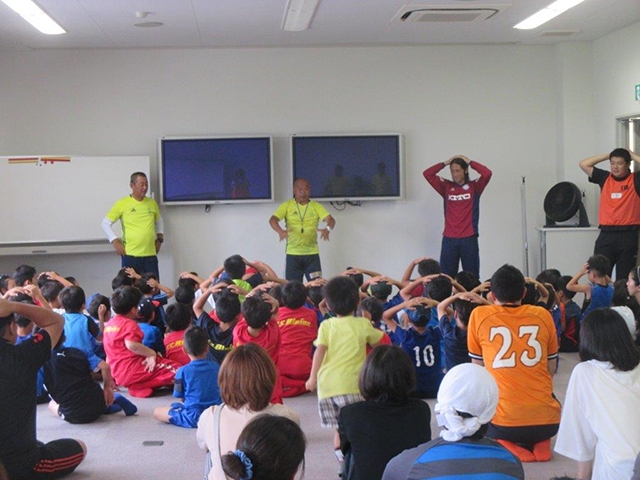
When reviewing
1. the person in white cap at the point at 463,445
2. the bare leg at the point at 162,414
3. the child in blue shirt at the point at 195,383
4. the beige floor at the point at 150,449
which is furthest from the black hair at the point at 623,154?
the person in white cap at the point at 463,445

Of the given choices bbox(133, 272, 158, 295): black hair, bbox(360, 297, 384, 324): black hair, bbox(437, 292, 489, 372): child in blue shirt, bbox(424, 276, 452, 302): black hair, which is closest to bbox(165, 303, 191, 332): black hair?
bbox(133, 272, 158, 295): black hair

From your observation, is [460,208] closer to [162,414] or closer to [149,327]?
[149,327]

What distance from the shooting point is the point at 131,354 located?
5570mm

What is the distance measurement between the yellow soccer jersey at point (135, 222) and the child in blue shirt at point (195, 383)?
3925 mm

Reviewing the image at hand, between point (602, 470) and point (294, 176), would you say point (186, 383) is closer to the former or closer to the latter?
point (602, 470)

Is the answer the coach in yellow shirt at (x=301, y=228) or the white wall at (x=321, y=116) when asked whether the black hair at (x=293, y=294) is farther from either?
the white wall at (x=321, y=116)

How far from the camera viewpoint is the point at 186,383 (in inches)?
190

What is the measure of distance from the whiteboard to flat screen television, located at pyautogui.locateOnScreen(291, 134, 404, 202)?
7.00 ft

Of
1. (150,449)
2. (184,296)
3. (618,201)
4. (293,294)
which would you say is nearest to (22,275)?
(184,296)

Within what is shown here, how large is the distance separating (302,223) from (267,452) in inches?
280

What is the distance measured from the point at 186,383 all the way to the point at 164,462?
627 millimetres

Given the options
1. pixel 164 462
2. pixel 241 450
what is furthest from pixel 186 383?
pixel 241 450

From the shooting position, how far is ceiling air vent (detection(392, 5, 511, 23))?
7680 mm

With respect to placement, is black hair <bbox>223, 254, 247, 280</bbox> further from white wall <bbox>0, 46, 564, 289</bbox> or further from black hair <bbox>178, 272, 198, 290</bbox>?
white wall <bbox>0, 46, 564, 289</bbox>
